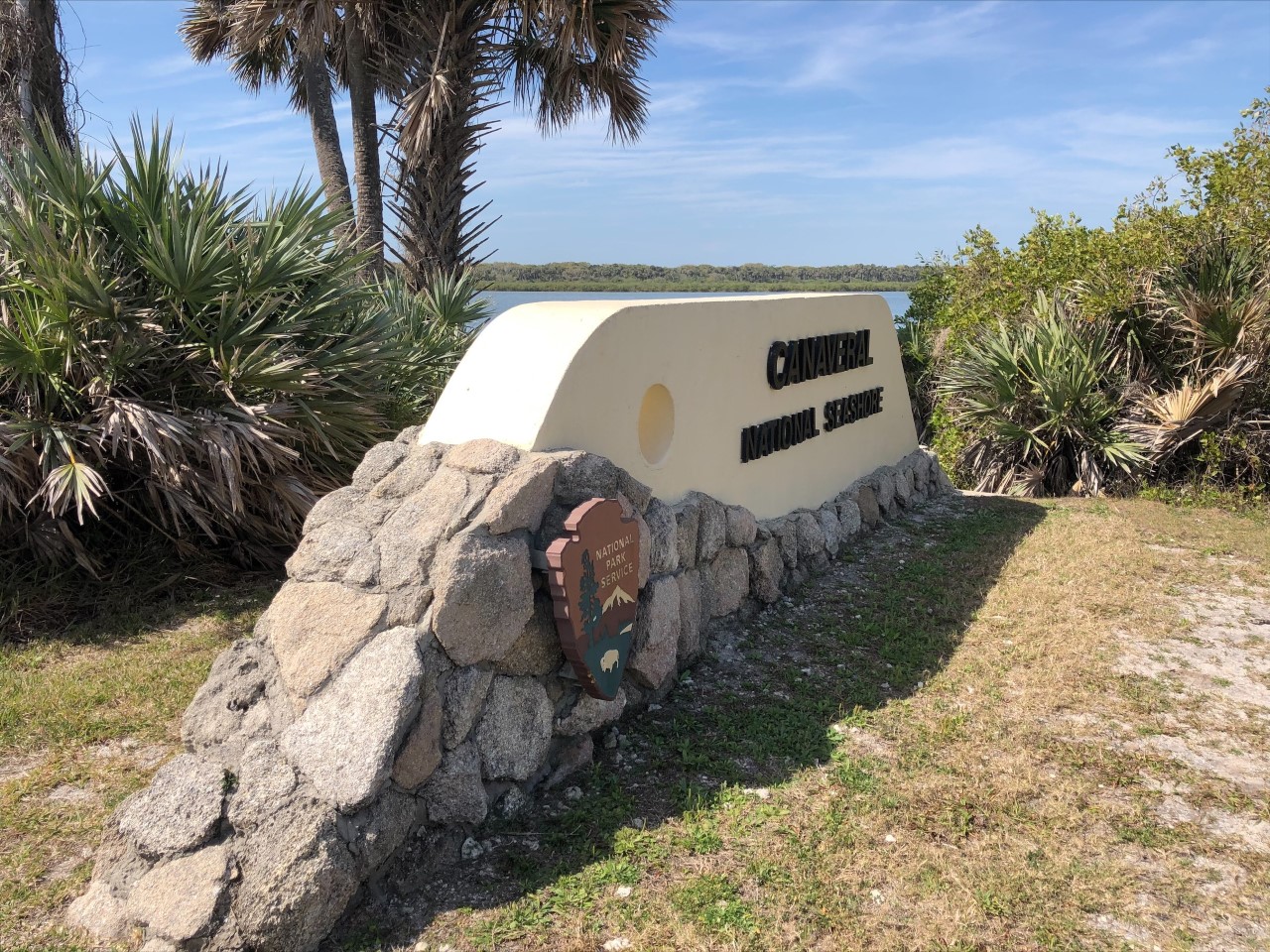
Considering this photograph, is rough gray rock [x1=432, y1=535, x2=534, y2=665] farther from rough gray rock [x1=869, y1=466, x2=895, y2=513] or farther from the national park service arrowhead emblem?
rough gray rock [x1=869, y1=466, x2=895, y2=513]

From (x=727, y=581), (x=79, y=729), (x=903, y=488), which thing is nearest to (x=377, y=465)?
(x=79, y=729)

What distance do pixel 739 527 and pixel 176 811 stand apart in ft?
12.1

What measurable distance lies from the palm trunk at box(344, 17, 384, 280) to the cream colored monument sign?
21.8 feet

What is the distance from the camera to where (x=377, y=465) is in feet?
15.2

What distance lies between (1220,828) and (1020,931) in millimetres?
1332

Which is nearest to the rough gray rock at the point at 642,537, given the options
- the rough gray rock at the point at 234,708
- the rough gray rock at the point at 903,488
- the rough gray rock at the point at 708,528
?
the rough gray rock at the point at 708,528

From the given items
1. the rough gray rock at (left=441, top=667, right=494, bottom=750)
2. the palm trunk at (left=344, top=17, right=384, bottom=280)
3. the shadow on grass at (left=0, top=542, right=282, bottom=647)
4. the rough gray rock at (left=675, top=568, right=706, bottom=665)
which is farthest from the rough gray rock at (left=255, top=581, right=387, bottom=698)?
the palm trunk at (left=344, top=17, right=384, bottom=280)

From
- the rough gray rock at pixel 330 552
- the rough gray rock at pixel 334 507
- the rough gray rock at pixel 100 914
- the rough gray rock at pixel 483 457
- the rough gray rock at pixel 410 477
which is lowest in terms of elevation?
the rough gray rock at pixel 100 914

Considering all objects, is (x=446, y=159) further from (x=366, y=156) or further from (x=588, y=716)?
(x=588, y=716)

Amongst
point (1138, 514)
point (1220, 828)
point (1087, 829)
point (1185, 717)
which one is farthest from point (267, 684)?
point (1138, 514)

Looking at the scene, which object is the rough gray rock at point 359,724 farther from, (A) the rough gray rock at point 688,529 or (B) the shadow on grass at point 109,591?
(B) the shadow on grass at point 109,591

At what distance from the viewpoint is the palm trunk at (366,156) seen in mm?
12547

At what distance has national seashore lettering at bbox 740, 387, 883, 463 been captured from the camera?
6.62 m

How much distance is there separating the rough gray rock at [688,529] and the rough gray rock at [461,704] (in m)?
1.76
